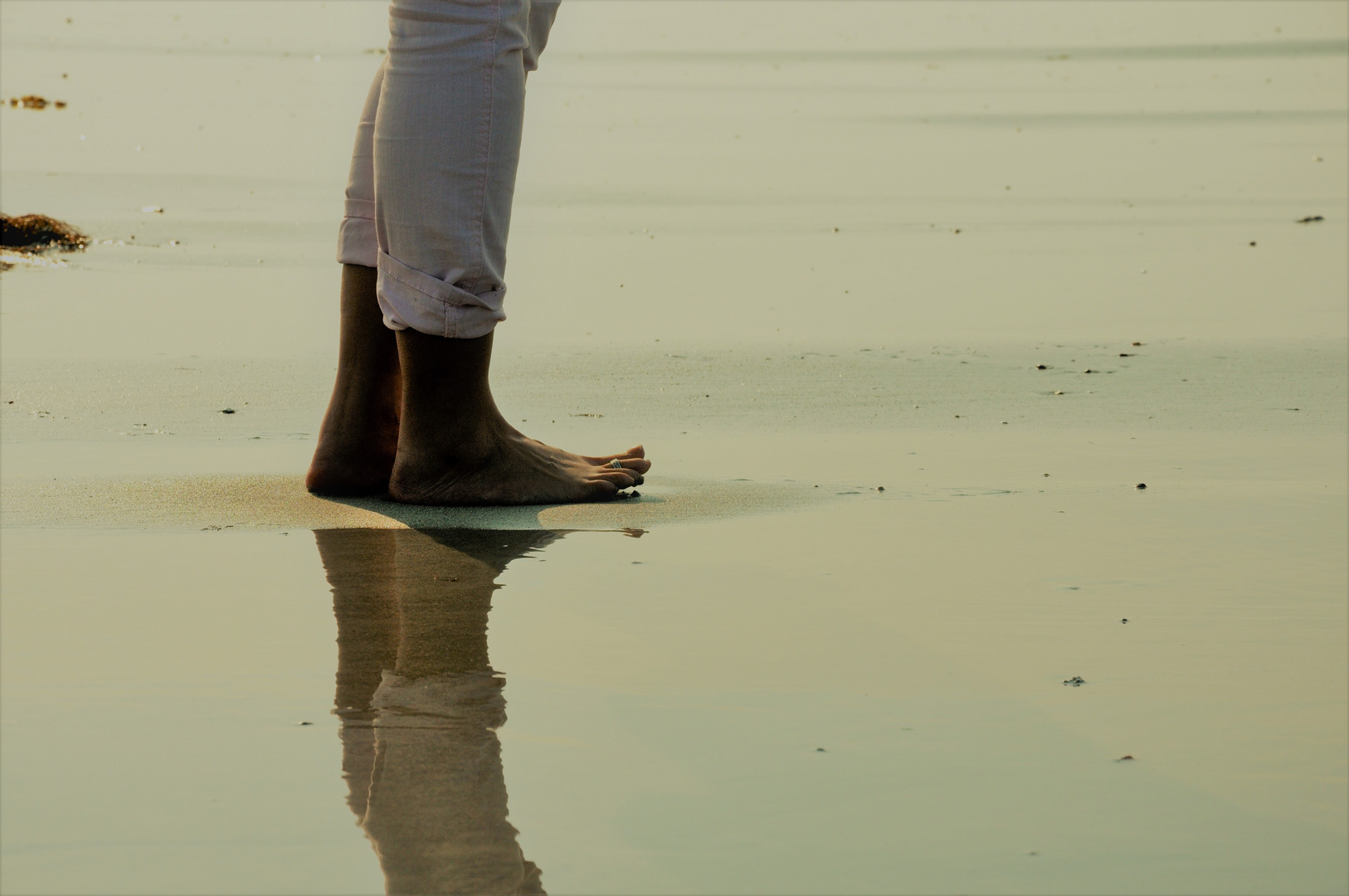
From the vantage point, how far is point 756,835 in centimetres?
120

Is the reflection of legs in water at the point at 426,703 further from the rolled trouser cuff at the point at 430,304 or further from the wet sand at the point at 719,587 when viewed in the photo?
the rolled trouser cuff at the point at 430,304

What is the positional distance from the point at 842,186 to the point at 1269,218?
1418 mm

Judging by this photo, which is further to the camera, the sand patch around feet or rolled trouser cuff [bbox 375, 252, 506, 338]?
rolled trouser cuff [bbox 375, 252, 506, 338]

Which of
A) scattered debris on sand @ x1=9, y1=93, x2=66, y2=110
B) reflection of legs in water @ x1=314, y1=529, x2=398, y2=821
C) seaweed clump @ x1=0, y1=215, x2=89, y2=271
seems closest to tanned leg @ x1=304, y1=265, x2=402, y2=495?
reflection of legs in water @ x1=314, y1=529, x2=398, y2=821

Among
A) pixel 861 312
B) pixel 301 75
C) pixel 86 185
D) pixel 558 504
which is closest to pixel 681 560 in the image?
pixel 558 504

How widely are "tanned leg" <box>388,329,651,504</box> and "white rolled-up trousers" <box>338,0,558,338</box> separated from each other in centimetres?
5

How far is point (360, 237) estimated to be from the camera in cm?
247

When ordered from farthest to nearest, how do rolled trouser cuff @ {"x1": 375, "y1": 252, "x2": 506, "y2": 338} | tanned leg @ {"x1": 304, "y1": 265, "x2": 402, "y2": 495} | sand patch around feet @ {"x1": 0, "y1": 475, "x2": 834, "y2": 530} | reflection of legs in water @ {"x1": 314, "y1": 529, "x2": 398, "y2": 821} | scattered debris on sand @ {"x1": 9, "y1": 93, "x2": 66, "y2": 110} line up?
scattered debris on sand @ {"x1": 9, "y1": 93, "x2": 66, "y2": 110}
tanned leg @ {"x1": 304, "y1": 265, "x2": 402, "y2": 495}
rolled trouser cuff @ {"x1": 375, "y1": 252, "x2": 506, "y2": 338}
sand patch around feet @ {"x1": 0, "y1": 475, "x2": 834, "y2": 530}
reflection of legs in water @ {"x1": 314, "y1": 529, "x2": 398, "y2": 821}

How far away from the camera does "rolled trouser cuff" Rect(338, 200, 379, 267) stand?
8.09 ft

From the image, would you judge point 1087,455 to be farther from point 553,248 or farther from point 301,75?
point 301,75

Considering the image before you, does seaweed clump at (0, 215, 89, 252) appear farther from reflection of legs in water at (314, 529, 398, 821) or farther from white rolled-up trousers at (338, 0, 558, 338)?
reflection of legs in water at (314, 529, 398, 821)

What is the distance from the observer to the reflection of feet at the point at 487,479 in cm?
Answer: 232

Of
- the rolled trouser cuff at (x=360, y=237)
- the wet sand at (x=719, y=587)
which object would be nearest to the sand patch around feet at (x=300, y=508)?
the wet sand at (x=719, y=587)

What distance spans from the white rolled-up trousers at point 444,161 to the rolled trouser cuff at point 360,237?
12 centimetres
